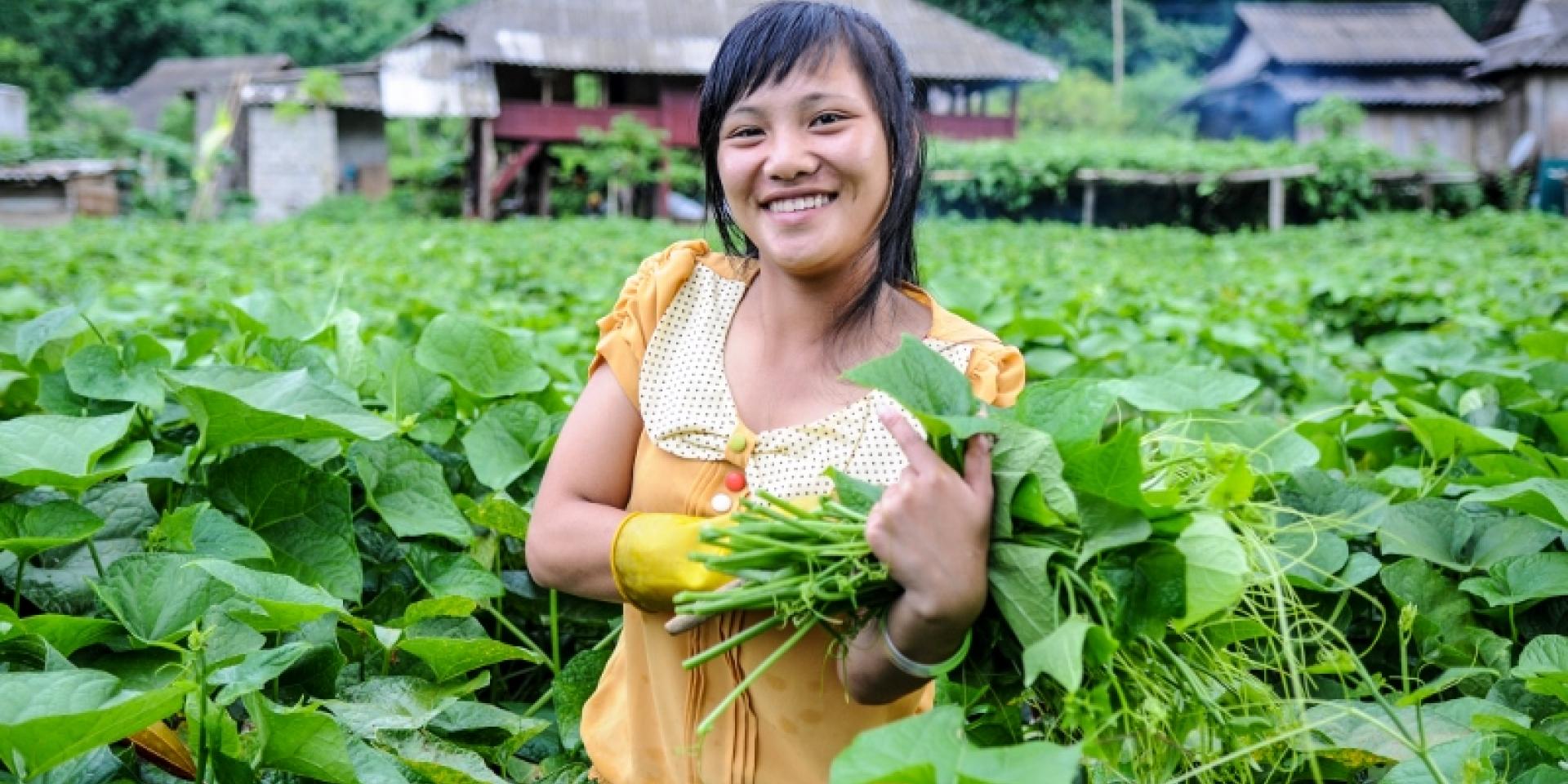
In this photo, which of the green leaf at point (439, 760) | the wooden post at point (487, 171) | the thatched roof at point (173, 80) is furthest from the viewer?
→ the thatched roof at point (173, 80)

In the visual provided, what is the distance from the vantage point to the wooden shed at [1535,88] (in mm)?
24703

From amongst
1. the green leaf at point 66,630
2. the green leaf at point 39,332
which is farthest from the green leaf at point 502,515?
the green leaf at point 39,332

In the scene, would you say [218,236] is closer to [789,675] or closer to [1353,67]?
[789,675]

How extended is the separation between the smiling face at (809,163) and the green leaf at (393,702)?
60cm

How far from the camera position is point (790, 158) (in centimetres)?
134

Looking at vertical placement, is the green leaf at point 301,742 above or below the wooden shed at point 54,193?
below

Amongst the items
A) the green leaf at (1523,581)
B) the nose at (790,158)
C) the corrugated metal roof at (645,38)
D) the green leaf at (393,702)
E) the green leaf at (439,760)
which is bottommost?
the green leaf at (439,760)

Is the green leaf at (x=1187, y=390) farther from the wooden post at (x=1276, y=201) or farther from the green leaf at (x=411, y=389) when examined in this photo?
the wooden post at (x=1276, y=201)

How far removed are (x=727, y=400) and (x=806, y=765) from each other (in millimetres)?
394

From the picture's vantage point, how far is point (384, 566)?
177 cm

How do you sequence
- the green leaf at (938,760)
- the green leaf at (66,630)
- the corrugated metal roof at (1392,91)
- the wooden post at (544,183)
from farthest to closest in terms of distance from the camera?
the corrugated metal roof at (1392,91), the wooden post at (544,183), the green leaf at (66,630), the green leaf at (938,760)

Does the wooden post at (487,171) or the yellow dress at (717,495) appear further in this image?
the wooden post at (487,171)

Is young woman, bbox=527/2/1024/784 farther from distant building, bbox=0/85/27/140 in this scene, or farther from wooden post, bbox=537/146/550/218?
distant building, bbox=0/85/27/140

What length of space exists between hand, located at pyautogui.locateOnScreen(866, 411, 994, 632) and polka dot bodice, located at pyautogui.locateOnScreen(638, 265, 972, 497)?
0.28 metres
